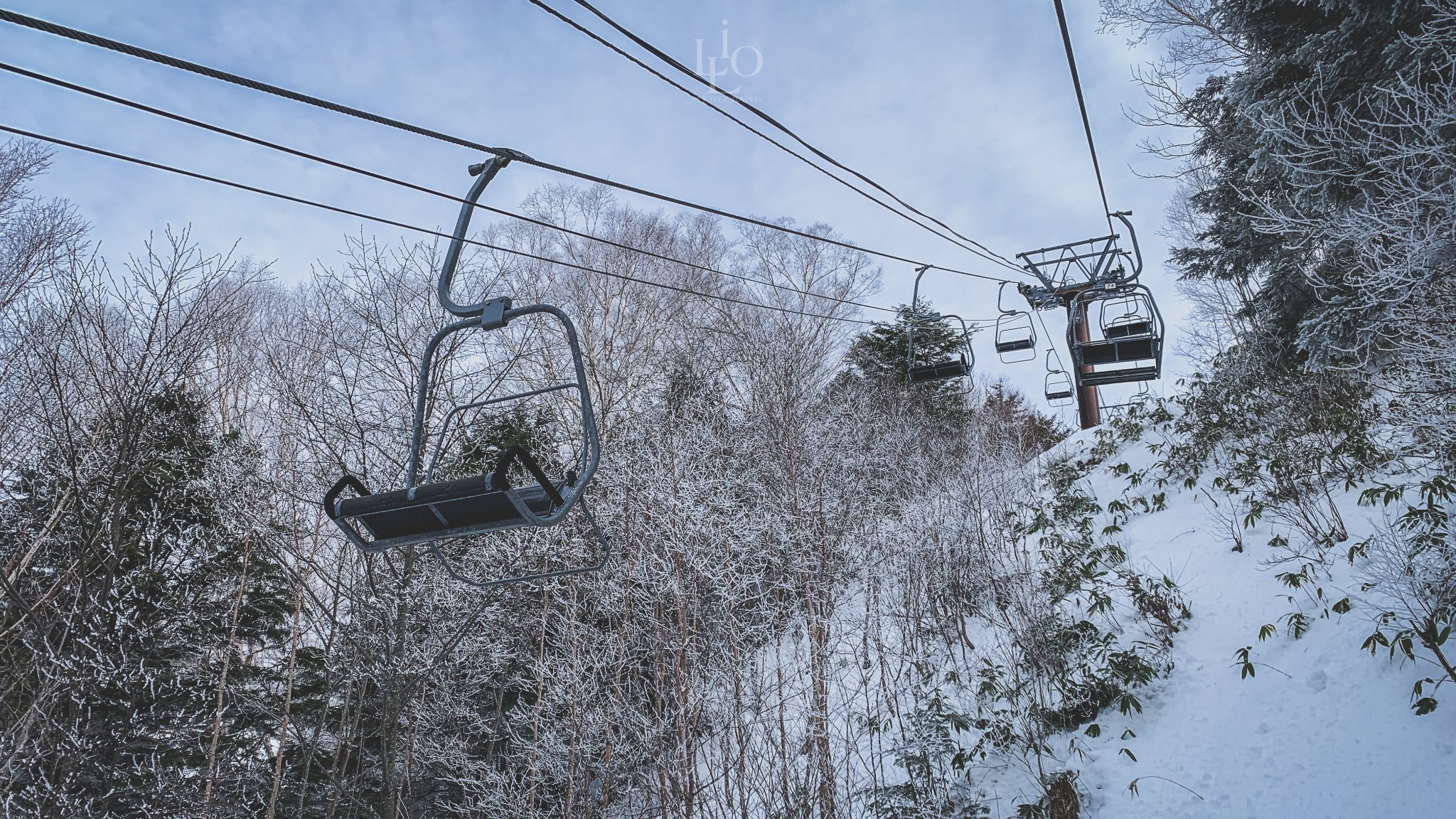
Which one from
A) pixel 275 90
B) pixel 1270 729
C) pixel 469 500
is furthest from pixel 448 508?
pixel 1270 729

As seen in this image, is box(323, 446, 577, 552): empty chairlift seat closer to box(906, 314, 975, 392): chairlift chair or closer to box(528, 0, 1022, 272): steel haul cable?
box(528, 0, 1022, 272): steel haul cable

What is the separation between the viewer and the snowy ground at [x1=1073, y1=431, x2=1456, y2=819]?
494 cm

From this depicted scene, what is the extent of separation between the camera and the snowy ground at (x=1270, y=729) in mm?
4941

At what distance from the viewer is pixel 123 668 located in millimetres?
7363

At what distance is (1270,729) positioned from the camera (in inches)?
232

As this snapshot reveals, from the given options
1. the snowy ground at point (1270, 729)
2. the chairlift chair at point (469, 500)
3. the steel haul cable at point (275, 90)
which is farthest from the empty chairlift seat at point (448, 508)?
the snowy ground at point (1270, 729)

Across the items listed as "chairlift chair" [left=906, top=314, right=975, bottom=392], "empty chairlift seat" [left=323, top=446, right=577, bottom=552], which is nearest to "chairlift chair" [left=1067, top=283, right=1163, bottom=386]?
"chairlift chair" [left=906, top=314, right=975, bottom=392]

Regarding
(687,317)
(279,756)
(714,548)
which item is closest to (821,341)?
(687,317)

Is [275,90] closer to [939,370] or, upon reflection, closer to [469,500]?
[469,500]

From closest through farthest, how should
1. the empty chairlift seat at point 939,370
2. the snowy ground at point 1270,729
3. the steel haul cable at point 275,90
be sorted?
the steel haul cable at point 275,90 → the snowy ground at point 1270,729 → the empty chairlift seat at point 939,370

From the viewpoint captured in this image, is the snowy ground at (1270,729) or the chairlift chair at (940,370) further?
the chairlift chair at (940,370)

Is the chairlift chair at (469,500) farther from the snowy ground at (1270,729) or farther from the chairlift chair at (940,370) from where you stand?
the snowy ground at (1270,729)

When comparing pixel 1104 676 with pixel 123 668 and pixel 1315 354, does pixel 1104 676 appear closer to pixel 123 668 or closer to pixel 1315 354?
pixel 1315 354

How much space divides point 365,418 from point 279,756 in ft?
14.3
